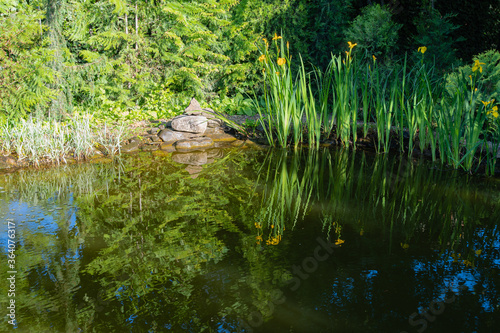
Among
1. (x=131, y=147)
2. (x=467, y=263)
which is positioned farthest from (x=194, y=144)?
(x=467, y=263)

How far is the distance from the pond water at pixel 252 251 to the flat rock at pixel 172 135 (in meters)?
1.37

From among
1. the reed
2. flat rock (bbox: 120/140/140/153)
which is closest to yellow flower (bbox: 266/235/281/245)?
the reed

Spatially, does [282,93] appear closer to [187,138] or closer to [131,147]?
[187,138]

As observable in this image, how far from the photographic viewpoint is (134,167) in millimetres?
4609

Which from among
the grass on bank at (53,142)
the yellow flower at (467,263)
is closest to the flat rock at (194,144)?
the grass on bank at (53,142)

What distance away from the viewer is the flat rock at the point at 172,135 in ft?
18.7

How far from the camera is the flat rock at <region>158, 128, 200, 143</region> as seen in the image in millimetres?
5689

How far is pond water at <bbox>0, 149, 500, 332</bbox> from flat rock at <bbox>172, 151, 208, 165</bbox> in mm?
528

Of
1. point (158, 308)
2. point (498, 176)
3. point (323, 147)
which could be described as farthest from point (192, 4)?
point (158, 308)

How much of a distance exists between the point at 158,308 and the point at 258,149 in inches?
147

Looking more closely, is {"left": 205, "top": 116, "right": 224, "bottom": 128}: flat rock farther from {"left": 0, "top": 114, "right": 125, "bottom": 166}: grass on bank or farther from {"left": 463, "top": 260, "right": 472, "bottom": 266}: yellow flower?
{"left": 463, "top": 260, "right": 472, "bottom": 266}: yellow flower

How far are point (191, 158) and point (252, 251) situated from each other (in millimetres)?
2680

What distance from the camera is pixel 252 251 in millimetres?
2570

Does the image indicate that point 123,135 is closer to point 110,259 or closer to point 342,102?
point 342,102
